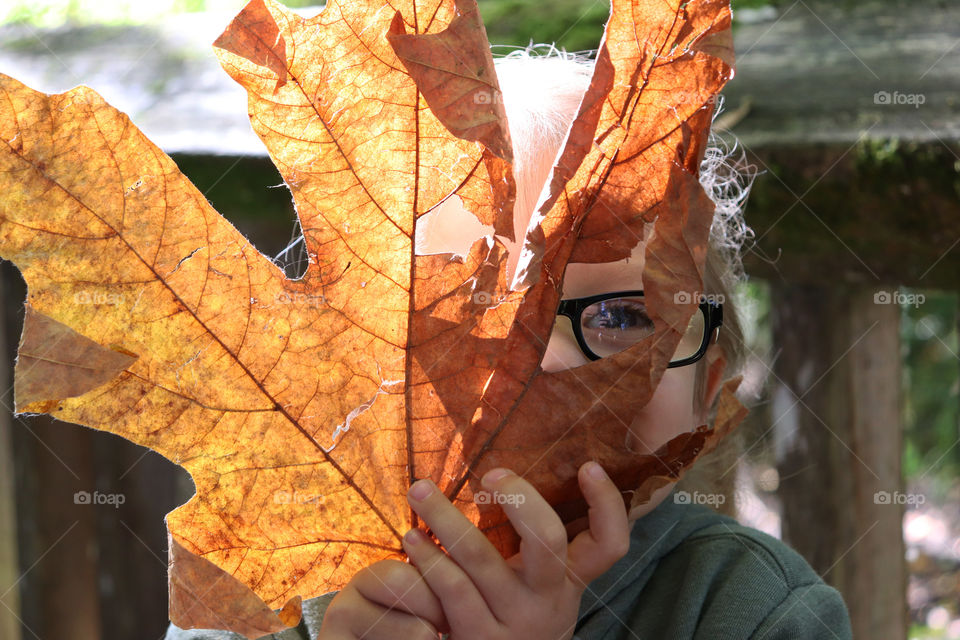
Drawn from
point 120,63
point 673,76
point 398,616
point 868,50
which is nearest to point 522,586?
point 398,616

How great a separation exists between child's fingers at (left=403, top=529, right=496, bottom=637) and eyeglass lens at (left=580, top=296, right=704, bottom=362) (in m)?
0.30

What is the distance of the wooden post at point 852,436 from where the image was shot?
76.0 inches

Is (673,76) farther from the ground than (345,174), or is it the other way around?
(673,76)

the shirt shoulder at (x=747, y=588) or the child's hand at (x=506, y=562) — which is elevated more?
the shirt shoulder at (x=747, y=588)

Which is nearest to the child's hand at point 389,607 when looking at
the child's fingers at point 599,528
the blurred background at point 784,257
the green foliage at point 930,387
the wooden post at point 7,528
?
the child's fingers at point 599,528

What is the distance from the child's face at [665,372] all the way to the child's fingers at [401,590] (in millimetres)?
281

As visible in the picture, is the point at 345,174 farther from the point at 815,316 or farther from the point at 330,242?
the point at 815,316

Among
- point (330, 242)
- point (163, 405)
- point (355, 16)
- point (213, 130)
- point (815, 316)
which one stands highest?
point (213, 130)

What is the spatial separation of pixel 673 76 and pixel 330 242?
0.30 m

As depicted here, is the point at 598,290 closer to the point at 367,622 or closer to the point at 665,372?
the point at 665,372

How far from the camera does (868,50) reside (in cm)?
158

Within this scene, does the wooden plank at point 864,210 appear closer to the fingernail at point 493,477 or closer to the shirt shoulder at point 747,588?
the shirt shoulder at point 747,588

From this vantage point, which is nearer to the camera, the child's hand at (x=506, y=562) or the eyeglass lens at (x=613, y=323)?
the child's hand at (x=506, y=562)

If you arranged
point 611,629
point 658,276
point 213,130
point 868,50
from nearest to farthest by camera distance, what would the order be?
1. point 658,276
2. point 611,629
3. point 868,50
4. point 213,130
